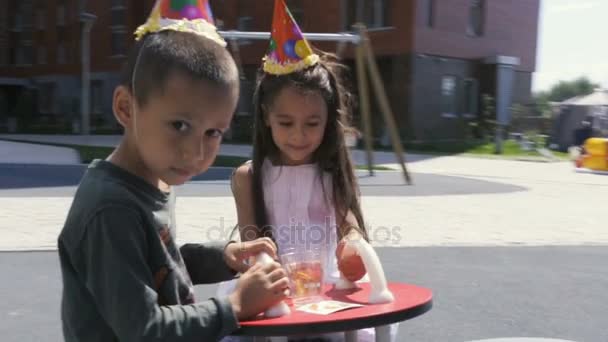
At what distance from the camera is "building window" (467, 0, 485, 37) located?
92.8ft

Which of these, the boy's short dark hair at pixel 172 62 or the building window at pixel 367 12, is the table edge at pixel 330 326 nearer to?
the boy's short dark hair at pixel 172 62

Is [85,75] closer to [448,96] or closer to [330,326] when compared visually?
[448,96]

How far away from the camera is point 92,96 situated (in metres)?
38.2

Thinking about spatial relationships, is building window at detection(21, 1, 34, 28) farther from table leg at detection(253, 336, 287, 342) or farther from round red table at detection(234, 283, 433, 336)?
round red table at detection(234, 283, 433, 336)

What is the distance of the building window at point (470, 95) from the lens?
28172 millimetres

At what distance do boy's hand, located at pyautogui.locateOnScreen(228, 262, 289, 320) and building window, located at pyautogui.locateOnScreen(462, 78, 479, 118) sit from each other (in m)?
27.4

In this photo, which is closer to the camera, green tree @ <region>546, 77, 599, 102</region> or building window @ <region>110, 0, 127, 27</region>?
building window @ <region>110, 0, 127, 27</region>

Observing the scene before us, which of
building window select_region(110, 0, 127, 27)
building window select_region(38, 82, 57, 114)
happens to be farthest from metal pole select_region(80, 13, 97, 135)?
building window select_region(38, 82, 57, 114)

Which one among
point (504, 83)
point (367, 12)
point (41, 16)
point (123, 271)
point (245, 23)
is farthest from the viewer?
point (41, 16)

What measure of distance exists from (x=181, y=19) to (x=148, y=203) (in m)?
0.42

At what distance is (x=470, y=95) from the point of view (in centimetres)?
2834

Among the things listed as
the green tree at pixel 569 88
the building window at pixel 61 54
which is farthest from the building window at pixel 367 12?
the green tree at pixel 569 88

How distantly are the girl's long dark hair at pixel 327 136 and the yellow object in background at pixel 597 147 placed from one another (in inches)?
602

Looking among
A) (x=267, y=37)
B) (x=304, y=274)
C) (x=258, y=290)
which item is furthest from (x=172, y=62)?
(x=267, y=37)
